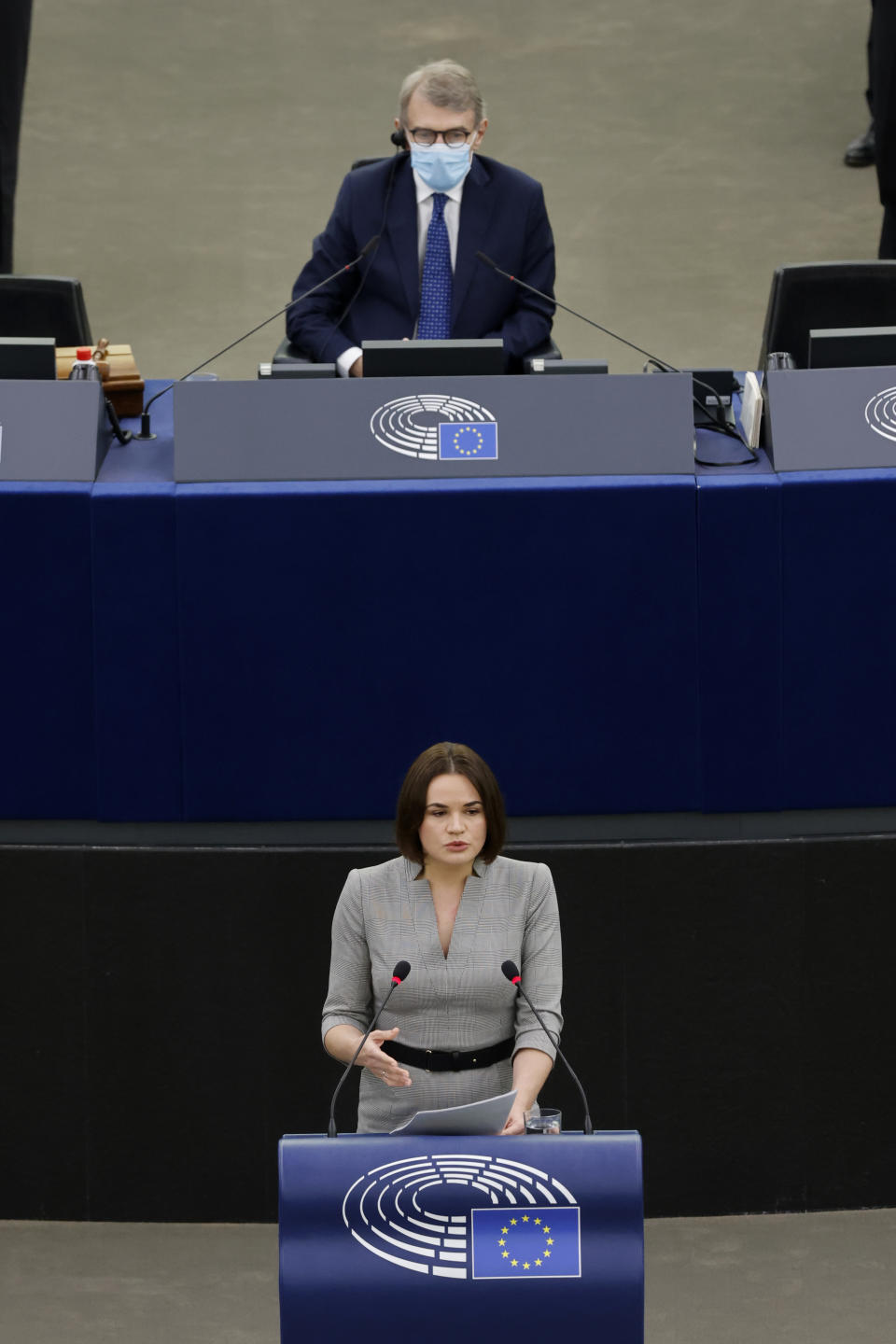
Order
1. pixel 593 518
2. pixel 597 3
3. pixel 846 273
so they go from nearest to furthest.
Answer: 1. pixel 593 518
2. pixel 846 273
3. pixel 597 3

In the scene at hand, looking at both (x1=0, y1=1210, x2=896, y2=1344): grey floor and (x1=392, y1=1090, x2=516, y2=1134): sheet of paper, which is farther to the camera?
(x1=0, y1=1210, x2=896, y2=1344): grey floor

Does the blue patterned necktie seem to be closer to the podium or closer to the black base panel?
the black base panel


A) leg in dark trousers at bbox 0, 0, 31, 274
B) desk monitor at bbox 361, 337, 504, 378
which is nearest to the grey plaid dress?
desk monitor at bbox 361, 337, 504, 378

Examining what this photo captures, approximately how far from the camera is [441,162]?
202 inches

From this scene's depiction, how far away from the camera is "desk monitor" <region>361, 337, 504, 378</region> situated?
14.5 feet

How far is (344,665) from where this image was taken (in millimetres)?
4305

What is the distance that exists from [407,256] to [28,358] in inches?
45.5

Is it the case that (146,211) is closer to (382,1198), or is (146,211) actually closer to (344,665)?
(344,665)

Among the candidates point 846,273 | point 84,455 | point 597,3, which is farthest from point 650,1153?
point 597,3

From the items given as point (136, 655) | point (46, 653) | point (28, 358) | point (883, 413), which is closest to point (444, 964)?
point (136, 655)

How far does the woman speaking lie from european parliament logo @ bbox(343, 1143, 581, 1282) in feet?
0.94

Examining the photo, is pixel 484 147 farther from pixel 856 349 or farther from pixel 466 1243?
pixel 466 1243

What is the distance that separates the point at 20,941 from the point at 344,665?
821mm

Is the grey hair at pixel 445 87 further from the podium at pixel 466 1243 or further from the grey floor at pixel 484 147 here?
the grey floor at pixel 484 147
